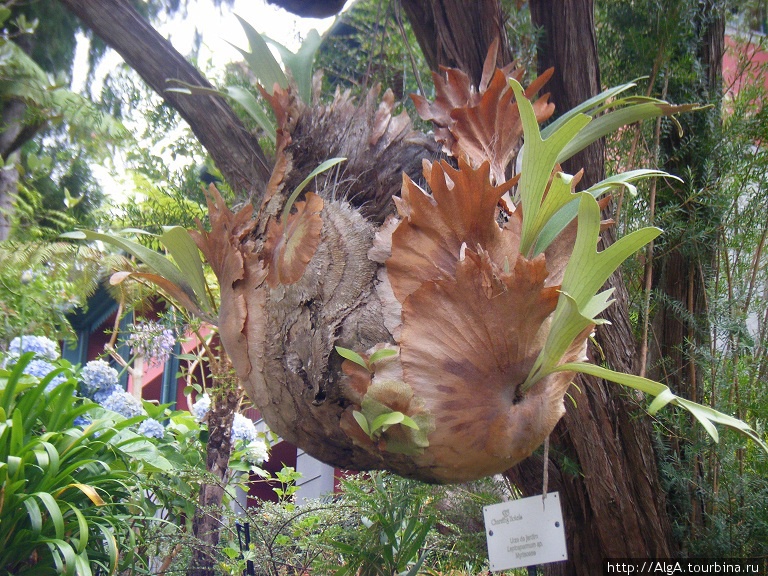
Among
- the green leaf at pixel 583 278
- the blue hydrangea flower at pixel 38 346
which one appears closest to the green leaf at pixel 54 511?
the blue hydrangea flower at pixel 38 346

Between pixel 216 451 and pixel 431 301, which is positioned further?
pixel 216 451

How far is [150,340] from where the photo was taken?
5.95 ft

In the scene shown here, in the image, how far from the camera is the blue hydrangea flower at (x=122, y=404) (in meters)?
1.84

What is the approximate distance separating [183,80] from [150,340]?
3.38ft

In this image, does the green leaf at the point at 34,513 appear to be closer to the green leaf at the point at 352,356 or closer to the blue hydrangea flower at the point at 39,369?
the blue hydrangea flower at the point at 39,369

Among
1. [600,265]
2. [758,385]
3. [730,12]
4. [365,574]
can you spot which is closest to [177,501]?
[365,574]

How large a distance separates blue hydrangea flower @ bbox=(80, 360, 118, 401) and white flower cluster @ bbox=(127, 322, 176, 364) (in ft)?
0.32

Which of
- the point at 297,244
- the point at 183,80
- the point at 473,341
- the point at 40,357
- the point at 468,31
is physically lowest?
the point at 473,341

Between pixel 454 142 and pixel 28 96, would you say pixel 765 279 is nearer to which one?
pixel 454 142

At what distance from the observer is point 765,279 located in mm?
1160

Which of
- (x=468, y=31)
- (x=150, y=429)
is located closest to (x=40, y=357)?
(x=150, y=429)

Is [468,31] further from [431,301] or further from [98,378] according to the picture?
[98,378]

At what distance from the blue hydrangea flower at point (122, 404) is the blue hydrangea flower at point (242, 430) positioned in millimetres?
282

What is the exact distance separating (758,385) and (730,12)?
0.78 meters
